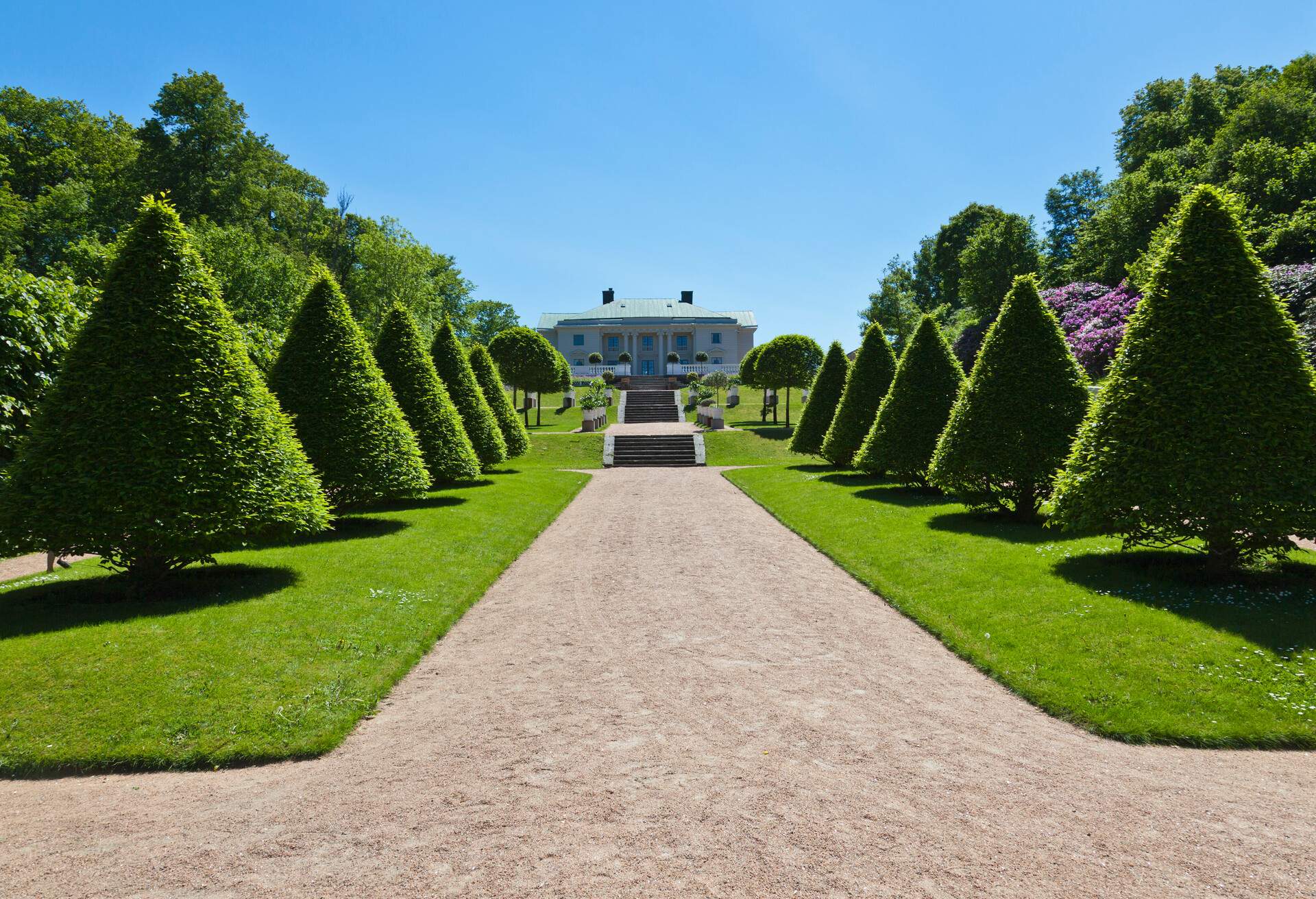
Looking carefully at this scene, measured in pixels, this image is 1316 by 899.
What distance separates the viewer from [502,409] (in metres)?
29.2

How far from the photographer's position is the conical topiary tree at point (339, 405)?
14.8 metres

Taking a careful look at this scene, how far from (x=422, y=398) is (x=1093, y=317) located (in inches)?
1343

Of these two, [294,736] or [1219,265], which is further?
[1219,265]

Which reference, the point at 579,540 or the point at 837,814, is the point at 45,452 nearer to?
the point at 579,540

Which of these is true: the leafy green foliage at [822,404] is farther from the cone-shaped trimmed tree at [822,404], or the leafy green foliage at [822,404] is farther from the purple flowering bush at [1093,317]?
the purple flowering bush at [1093,317]

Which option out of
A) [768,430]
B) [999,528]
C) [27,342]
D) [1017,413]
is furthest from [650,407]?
[27,342]

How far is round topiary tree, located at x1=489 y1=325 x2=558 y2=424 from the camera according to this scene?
44.8 metres

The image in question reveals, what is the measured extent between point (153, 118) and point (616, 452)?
41.2 m

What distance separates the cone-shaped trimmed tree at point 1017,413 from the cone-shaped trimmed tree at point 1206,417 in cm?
353

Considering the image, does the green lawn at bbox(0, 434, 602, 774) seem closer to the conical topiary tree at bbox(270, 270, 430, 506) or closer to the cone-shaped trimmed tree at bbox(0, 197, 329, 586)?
the cone-shaped trimmed tree at bbox(0, 197, 329, 586)

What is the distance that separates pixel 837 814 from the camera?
4.77 m

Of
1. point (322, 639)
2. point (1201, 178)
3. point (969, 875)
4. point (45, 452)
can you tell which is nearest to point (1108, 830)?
point (969, 875)

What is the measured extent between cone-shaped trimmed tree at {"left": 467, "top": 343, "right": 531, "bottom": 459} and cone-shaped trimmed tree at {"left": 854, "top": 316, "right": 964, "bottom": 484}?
1521 cm

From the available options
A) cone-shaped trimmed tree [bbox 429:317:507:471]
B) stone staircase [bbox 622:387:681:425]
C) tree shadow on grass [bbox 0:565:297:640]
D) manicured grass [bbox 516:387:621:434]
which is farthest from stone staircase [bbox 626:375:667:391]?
tree shadow on grass [bbox 0:565:297:640]
